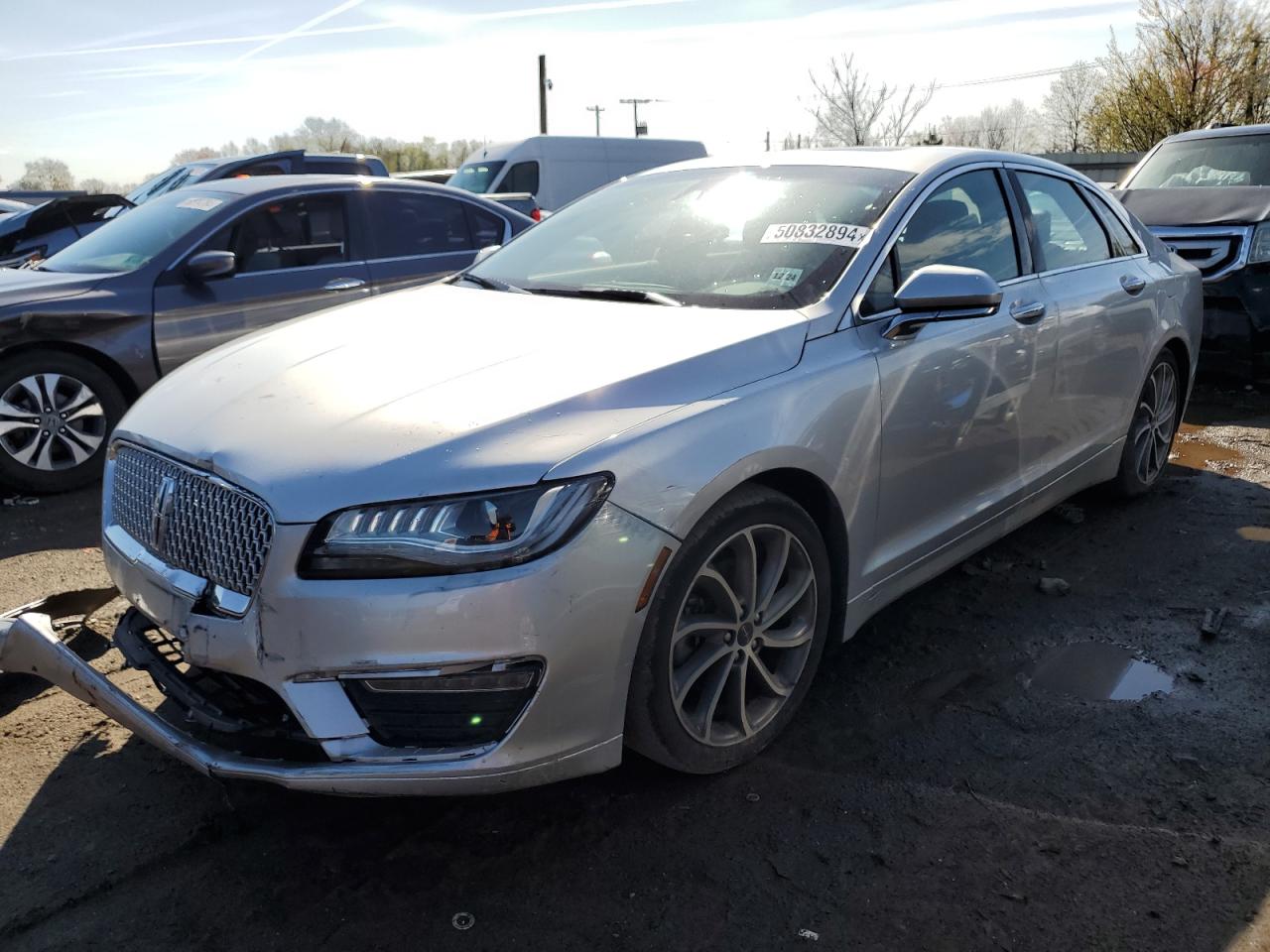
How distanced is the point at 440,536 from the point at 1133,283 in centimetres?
358

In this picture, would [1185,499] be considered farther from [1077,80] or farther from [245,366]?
[1077,80]

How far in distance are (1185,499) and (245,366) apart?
14.7ft

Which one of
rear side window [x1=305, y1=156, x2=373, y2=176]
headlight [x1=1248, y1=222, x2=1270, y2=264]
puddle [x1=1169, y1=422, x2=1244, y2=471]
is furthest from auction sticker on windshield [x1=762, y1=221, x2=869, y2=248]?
rear side window [x1=305, y1=156, x2=373, y2=176]

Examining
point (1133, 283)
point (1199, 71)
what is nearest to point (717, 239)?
point (1133, 283)

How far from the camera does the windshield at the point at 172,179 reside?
11.6 metres

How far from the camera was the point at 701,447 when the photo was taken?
2.51 metres

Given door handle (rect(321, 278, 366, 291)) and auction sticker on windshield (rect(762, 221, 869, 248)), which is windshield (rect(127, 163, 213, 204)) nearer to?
door handle (rect(321, 278, 366, 291))

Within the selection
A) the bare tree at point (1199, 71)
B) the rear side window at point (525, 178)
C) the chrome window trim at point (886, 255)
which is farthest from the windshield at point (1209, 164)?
the bare tree at point (1199, 71)

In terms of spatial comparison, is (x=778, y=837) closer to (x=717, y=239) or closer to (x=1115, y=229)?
(x=717, y=239)

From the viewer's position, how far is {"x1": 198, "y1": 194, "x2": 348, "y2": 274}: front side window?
20.3 ft

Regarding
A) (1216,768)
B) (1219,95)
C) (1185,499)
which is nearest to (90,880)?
(1216,768)

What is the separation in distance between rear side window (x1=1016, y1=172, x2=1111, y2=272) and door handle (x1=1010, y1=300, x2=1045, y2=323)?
299 mm

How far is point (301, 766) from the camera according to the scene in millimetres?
2256

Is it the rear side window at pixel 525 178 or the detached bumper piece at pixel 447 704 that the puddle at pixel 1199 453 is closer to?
the detached bumper piece at pixel 447 704
